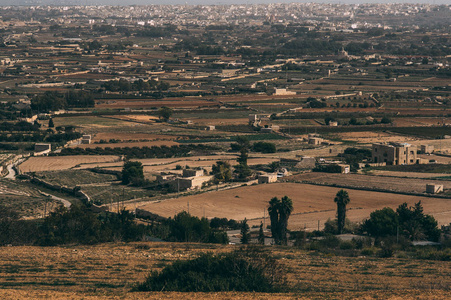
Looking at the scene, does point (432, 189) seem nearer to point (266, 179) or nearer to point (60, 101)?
point (266, 179)

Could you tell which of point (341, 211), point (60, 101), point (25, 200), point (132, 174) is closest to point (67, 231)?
point (25, 200)

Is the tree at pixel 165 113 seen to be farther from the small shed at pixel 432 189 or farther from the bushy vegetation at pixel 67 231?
the bushy vegetation at pixel 67 231

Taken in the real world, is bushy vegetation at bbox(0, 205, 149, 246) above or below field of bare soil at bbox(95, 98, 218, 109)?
below

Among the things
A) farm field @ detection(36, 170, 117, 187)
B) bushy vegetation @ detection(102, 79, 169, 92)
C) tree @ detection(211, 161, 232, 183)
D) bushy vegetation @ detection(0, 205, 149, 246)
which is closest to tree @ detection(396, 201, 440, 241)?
bushy vegetation @ detection(0, 205, 149, 246)

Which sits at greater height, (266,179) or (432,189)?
(266,179)

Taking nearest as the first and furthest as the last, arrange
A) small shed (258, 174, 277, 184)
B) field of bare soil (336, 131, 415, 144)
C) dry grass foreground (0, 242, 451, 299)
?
dry grass foreground (0, 242, 451, 299)
small shed (258, 174, 277, 184)
field of bare soil (336, 131, 415, 144)

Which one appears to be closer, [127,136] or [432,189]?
[432,189]

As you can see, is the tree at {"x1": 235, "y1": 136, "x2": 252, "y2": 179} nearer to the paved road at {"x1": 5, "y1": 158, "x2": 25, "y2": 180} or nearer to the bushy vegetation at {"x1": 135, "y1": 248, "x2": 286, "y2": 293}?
the paved road at {"x1": 5, "y1": 158, "x2": 25, "y2": 180}

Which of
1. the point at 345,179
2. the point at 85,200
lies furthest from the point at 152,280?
the point at 345,179
